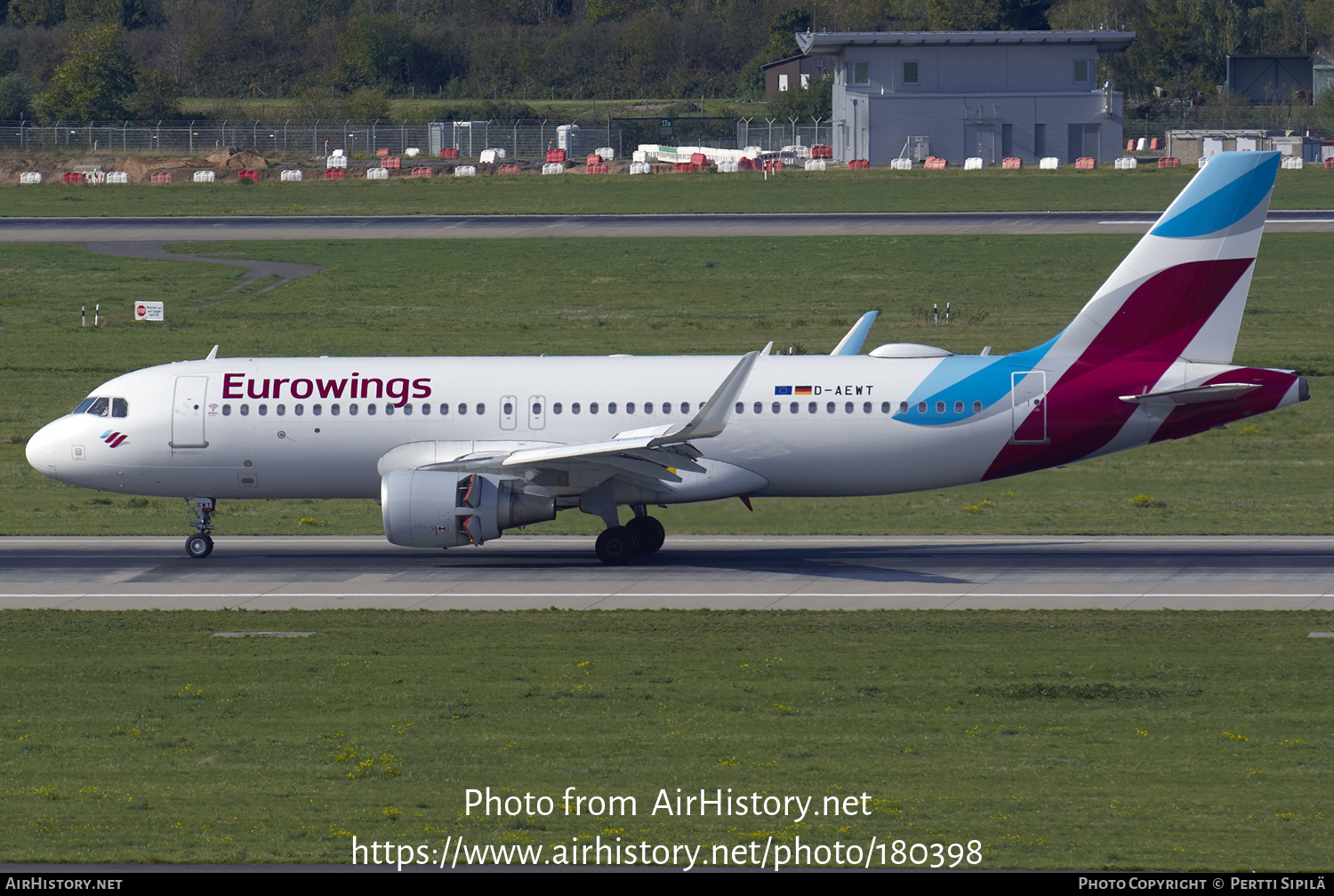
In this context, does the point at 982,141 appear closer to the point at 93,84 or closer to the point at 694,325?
the point at 694,325

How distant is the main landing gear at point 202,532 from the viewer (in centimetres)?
3656

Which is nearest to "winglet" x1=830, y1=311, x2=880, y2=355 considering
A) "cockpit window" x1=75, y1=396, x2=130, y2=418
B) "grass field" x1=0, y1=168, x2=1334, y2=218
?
"cockpit window" x1=75, y1=396, x2=130, y2=418

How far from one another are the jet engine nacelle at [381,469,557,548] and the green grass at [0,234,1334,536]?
323 cm

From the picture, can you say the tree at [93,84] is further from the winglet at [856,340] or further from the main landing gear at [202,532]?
the winglet at [856,340]

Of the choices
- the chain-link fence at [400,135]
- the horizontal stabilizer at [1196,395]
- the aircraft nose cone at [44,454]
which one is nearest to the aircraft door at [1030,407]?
the horizontal stabilizer at [1196,395]

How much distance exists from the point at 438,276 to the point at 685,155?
66.2 meters

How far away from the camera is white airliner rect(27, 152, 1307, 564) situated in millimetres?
34000

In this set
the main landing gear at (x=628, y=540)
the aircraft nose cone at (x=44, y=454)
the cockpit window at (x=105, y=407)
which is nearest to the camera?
the main landing gear at (x=628, y=540)

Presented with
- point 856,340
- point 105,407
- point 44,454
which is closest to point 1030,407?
point 856,340

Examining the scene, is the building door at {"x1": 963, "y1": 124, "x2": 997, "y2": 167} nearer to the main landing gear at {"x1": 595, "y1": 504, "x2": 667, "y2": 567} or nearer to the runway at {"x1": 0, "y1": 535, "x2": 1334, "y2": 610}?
the runway at {"x1": 0, "y1": 535, "x2": 1334, "y2": 610}

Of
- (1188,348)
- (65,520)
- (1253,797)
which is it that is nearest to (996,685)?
(1253,797)

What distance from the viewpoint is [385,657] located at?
84.8 feet

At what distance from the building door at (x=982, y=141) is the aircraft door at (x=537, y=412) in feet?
344

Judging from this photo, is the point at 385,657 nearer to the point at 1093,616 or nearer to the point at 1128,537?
the point at 1093,616
